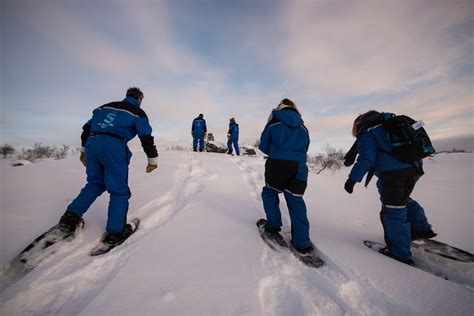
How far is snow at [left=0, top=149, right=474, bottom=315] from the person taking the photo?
1.32 m

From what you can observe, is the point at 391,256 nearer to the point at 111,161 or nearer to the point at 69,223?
the point at 111,161

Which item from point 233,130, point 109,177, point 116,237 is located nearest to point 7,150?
point 233,130

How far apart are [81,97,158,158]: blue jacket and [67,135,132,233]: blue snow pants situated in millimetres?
104

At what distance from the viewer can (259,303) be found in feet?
4.35

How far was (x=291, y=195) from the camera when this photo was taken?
217cm

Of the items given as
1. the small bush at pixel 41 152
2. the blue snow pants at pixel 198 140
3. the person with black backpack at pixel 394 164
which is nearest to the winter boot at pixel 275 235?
the person with black backpack at pixel 394 164

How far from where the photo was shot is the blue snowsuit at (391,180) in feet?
6.76

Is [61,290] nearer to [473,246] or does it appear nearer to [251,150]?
[473,246]

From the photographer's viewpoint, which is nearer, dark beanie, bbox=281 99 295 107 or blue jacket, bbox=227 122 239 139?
dark beanie, bbox=281 99 295 107

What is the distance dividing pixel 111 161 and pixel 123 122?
0.49 m

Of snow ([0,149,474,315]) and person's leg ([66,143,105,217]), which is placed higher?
person's leg ([66,143,105,217])

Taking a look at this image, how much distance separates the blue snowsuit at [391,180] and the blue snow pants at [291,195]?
688 mm

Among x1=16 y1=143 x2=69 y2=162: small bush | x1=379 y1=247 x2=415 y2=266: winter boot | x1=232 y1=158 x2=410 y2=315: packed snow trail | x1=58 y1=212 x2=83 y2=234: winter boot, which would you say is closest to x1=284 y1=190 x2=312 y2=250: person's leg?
x1=232 y1=158 x2=410 y2=315: packed snow trail

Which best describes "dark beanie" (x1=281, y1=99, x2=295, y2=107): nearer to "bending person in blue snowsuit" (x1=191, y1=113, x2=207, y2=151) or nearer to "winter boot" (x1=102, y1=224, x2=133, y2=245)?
"winter boot" (x1=102, y1=224, x2=133, y2=245)
